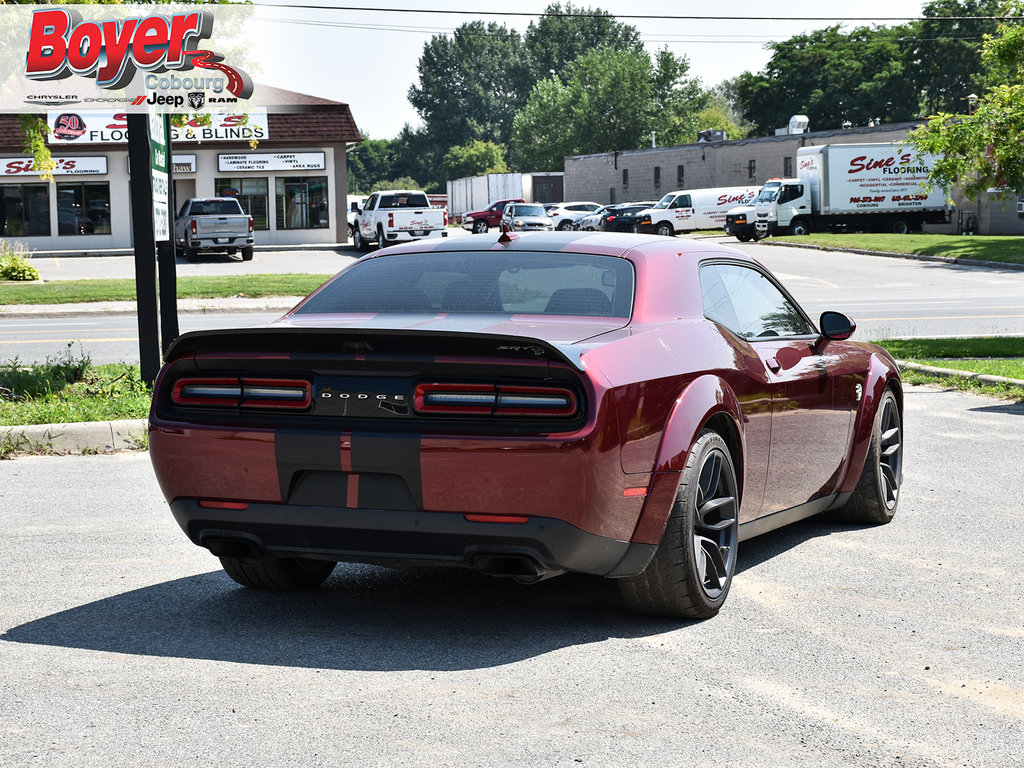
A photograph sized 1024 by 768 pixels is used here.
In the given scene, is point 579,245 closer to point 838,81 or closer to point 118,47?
point 118,47

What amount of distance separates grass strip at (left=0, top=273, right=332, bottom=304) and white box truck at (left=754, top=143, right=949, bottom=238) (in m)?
25.6

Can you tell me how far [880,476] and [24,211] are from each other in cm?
4850

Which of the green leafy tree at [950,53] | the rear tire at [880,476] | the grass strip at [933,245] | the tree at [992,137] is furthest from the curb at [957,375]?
the green leafy tree at [950,53]

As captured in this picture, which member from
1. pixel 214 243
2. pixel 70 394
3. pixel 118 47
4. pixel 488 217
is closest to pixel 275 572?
pixel 70 394

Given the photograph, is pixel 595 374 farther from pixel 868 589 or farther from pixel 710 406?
pixel 868 589

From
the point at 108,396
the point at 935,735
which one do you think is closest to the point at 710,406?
the point at 935,735

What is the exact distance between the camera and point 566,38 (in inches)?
5773

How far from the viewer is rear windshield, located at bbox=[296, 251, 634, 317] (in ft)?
17.2

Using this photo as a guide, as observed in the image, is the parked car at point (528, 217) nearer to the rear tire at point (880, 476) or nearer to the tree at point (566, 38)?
the rear tire at point (880, 476)

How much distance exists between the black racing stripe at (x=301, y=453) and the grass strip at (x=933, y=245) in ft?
115

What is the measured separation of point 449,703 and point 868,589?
89.9 inches

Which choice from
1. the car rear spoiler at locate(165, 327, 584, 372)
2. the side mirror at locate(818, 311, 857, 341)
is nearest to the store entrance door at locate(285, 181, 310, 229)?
the side mirror at locate(818, 311, 857, 341)

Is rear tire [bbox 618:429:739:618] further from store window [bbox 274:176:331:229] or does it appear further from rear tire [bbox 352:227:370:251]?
store window [bbox 274:176:331:229]

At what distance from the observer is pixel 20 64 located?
49.5ft
